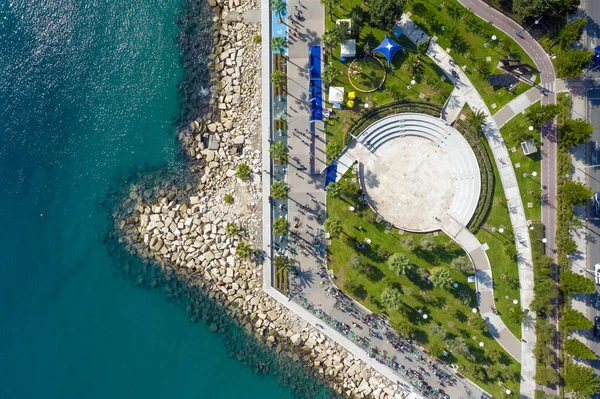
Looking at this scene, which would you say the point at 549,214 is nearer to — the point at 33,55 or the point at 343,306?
the point at 343,306

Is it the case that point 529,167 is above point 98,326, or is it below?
above

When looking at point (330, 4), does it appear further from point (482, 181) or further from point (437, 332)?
point (437, 332)

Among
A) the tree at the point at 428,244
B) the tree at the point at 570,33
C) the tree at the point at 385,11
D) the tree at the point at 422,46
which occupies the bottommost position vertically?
the tree at the point at 428,244

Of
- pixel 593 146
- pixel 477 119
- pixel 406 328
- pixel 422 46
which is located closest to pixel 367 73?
pixel 422 46

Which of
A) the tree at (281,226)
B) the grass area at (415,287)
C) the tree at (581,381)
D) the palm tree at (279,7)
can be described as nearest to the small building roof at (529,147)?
the grass area at (415,287)

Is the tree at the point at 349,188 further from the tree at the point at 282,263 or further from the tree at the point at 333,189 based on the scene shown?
the tree at the point at 282,263

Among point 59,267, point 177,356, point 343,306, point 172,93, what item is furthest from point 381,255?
point 59,267

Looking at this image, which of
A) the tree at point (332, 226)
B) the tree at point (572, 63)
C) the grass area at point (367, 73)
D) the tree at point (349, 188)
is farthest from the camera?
the grass area at point (367, 73)
